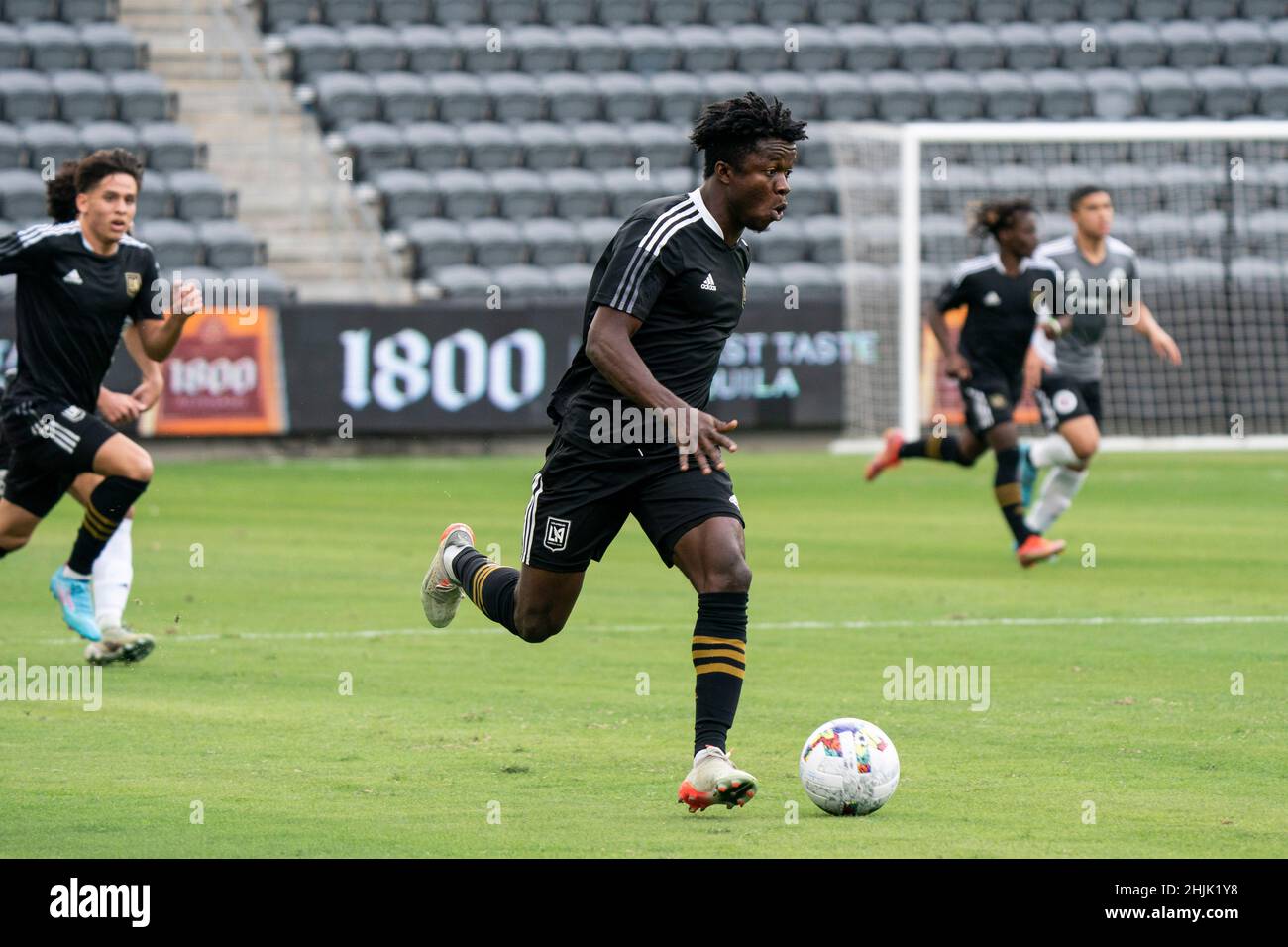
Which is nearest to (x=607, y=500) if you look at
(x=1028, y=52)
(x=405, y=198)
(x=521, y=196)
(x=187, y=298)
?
(x=187, y=298)

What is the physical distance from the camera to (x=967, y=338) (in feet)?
46.9

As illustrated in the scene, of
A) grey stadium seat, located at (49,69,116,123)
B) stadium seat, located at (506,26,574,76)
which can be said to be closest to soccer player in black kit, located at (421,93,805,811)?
grey stadium seat, located at (49,69,116,123)

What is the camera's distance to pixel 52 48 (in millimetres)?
24922

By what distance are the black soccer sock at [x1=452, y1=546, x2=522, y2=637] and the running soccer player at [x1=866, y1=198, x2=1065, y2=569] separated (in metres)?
6.65

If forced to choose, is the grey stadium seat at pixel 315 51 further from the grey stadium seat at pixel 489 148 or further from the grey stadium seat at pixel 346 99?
the grey stadium seat at pixel 489 148

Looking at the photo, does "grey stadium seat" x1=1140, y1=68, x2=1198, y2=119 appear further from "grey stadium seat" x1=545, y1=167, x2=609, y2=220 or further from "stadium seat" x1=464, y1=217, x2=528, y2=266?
"stadium seat" x1=464, y1=217, x2=528, y2=266

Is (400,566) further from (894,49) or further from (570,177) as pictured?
(894,49)

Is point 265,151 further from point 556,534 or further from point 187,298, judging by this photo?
point 556,534

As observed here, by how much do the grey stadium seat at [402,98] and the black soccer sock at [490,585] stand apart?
62.2ft

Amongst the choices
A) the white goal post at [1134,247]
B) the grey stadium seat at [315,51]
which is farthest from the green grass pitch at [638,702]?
the grey stadium seat at [315,51]

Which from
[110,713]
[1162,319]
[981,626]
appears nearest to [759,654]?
[981,626]

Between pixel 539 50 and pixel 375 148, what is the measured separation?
2933 mm
